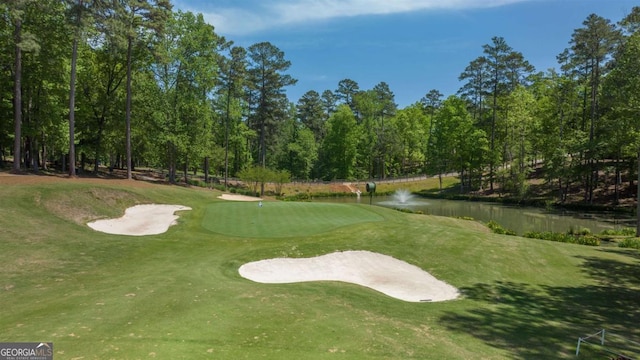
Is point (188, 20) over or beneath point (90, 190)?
over

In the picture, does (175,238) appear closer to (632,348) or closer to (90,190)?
(90,190)

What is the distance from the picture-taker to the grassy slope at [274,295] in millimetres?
8172

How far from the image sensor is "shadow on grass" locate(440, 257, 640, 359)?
9.81 m

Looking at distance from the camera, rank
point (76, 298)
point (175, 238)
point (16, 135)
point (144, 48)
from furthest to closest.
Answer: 1. point (144, 48)
2. point (16, 135)
3. point (175, 238)
4. point (76, 298)

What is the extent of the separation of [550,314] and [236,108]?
6325 centimetres

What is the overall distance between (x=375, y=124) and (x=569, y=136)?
48431mm

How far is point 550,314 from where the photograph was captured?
1270 cm

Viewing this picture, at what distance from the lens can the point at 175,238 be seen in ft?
69.7

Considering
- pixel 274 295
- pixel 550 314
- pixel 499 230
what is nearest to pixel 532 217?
pixel 499 230

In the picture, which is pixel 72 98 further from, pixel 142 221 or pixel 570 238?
pixel 570 238

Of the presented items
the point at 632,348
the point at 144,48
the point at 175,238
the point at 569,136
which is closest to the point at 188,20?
the point at 144,48

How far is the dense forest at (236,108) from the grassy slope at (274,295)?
16773 millimetres

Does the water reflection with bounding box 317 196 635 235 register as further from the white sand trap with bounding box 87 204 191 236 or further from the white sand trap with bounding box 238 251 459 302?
the white sand trap with bounding box 87 204 191 236

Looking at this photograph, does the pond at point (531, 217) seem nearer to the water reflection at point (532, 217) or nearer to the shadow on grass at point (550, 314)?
the water reflection at point (532, 217)
